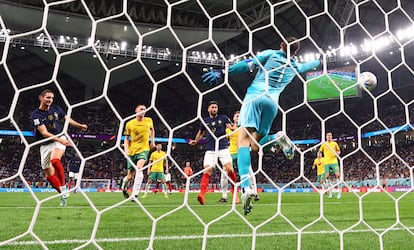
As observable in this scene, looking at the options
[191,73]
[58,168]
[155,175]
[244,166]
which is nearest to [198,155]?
[191,73]

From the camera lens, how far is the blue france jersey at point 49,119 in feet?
14.3

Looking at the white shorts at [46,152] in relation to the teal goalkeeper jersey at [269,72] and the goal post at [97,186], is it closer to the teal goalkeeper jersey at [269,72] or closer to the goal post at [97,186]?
the teal goalkeeper jersey at [269,72]

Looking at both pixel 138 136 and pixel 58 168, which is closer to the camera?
pixel 58 168

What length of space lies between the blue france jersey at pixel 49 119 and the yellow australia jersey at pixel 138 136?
1523 mm

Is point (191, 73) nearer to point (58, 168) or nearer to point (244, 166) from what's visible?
point (58, 168)

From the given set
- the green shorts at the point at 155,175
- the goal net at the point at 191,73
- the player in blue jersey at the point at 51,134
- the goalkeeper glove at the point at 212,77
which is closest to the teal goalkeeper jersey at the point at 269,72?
the goalkeeper glove at the point at 212,77

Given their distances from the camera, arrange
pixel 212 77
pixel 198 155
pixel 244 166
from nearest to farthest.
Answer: pixel 212 77 < pixel 244 166 < pixel 198 155

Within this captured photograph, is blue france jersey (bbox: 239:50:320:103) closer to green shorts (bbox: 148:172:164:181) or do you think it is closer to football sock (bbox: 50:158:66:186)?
football sock (bbox: 50:158:66:186)

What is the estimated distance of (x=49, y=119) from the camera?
4637 millimetres

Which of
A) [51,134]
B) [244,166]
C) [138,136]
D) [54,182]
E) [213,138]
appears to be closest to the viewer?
[244,166]

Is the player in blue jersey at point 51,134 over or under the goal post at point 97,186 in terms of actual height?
over

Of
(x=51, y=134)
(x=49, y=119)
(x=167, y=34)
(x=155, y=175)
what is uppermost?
(x=167, y=34)

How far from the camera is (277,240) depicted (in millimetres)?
2600

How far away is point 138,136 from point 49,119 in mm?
1863
